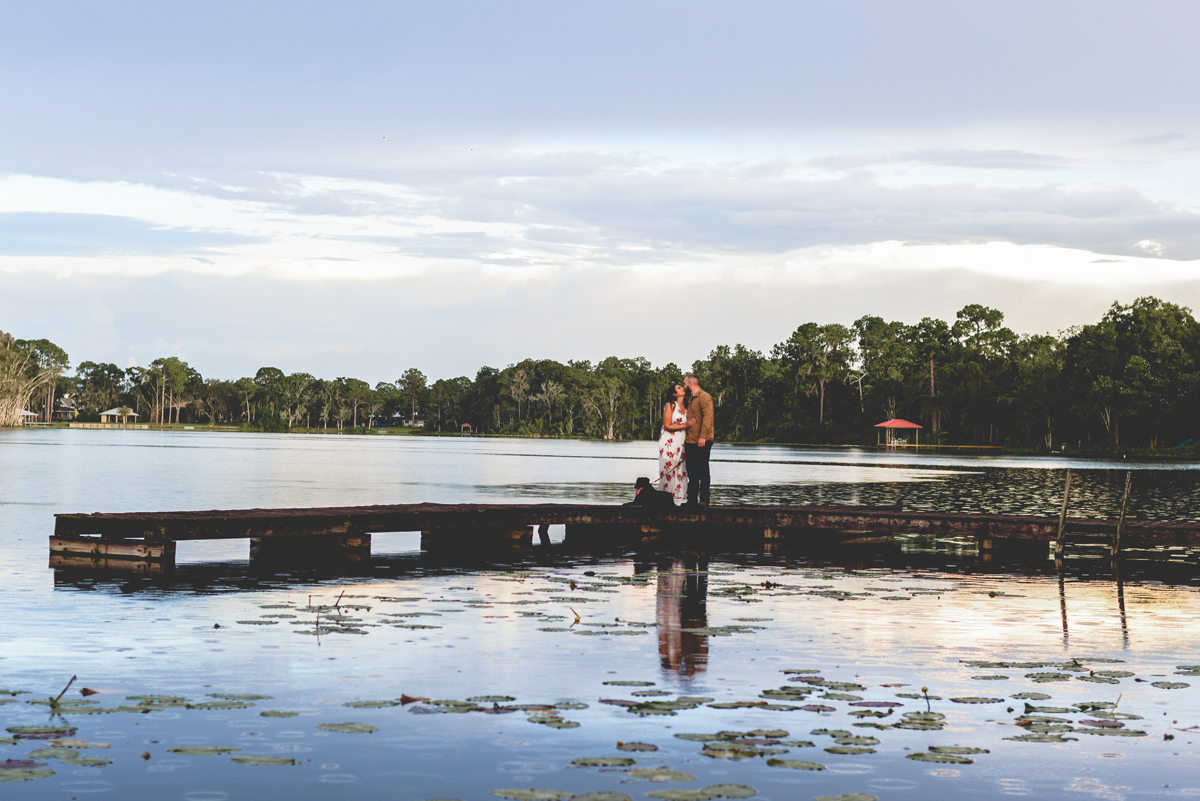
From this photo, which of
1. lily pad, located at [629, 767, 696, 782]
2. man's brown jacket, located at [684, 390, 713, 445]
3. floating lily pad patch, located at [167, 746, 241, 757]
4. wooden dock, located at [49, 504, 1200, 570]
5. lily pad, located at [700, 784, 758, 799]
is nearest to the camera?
lily pad, located at [700, 784, 758, 799]

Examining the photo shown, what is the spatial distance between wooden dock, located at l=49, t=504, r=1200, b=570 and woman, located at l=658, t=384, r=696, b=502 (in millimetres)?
647

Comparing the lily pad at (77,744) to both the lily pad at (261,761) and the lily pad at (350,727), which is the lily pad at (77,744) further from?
the lily pad at (350,727)

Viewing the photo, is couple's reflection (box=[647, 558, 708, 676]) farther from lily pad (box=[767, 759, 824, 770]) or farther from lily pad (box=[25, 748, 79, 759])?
lily pad (box=[25, 748, 79, 759])

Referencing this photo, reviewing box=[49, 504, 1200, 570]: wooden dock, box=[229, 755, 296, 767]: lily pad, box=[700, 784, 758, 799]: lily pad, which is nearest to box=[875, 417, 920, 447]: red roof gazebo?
box=[49, 504, 1200, 570]: wooden dock

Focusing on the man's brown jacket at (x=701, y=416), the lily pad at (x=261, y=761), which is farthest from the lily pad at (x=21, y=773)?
the man's brown jacket at (x=701, y=416)

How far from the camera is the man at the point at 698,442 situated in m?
19.8

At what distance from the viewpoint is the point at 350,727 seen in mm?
6652

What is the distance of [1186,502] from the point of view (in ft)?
114

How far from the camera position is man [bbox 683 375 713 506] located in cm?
1984

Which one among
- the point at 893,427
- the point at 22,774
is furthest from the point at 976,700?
the point at 893,427

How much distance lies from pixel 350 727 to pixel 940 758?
3382 mm

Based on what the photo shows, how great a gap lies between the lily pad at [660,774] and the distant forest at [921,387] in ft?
281

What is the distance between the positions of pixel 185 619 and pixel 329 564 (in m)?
5.74

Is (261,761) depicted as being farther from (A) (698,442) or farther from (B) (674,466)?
(B) (674,466)
